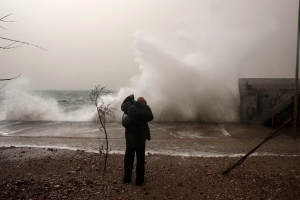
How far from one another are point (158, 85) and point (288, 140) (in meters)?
10.8

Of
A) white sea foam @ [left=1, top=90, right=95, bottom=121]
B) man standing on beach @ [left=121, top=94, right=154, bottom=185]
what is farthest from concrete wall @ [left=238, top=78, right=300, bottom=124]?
man standing on beach @ [left=121, top=94, right=154, bottom=185]

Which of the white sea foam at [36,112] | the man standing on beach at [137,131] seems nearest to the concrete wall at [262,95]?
the white sea foam at [36,112]

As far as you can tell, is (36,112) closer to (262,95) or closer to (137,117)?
(262,95)

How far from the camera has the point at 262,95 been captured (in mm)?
13664

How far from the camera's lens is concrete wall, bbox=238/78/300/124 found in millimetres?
13383

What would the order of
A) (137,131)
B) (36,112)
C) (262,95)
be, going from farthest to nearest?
(36,112), (262,95), (137,131)

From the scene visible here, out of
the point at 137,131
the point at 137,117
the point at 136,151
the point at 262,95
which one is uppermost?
the point at 262,95

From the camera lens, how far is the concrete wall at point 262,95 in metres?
13.4

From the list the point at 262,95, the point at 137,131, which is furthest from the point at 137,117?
the point at 262,95

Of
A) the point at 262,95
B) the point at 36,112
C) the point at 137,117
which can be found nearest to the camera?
the point at 137,117

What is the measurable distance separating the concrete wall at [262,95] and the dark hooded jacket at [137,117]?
37.7 feet

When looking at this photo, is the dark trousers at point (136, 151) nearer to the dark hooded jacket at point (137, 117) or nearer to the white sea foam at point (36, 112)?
the dark hooded jacket at point (137, 117)

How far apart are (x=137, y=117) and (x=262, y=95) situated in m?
11.7

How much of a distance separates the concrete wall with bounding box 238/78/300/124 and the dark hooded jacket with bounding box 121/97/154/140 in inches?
452
